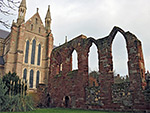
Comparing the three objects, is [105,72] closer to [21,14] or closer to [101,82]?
[101,82]

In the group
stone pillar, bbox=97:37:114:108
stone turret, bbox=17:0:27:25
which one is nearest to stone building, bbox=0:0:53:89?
stone turret, bbox=17:0:27:25

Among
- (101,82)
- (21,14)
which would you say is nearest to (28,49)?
(21,14)

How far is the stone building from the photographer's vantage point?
24.4 m

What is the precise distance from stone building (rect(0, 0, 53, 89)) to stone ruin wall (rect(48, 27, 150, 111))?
13959 mm

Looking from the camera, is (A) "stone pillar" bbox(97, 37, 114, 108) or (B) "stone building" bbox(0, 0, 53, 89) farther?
(B) "stone building" bbox(0, 0, 53, 89)

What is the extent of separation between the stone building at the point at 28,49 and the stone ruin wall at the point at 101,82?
14.0 meters

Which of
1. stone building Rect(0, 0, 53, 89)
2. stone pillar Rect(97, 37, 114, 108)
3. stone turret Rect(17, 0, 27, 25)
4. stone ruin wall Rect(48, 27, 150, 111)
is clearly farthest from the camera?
stone turret Rect(17, 0, 27, 25)

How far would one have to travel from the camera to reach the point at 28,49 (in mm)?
27516

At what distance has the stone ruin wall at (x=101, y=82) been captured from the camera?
7.61 m

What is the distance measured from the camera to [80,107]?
391 inches

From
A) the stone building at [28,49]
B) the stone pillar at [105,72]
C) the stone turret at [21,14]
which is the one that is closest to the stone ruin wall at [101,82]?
the stone pillar at [105,72]

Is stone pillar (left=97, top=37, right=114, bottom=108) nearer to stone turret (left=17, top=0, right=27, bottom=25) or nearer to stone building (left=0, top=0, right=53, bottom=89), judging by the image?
stone building (left=0, top=0, right=53, bottom=89)

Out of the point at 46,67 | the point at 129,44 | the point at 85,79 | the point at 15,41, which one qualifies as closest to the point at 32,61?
the point at 46,67

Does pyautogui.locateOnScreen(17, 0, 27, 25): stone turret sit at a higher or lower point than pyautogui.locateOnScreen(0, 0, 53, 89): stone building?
higher
